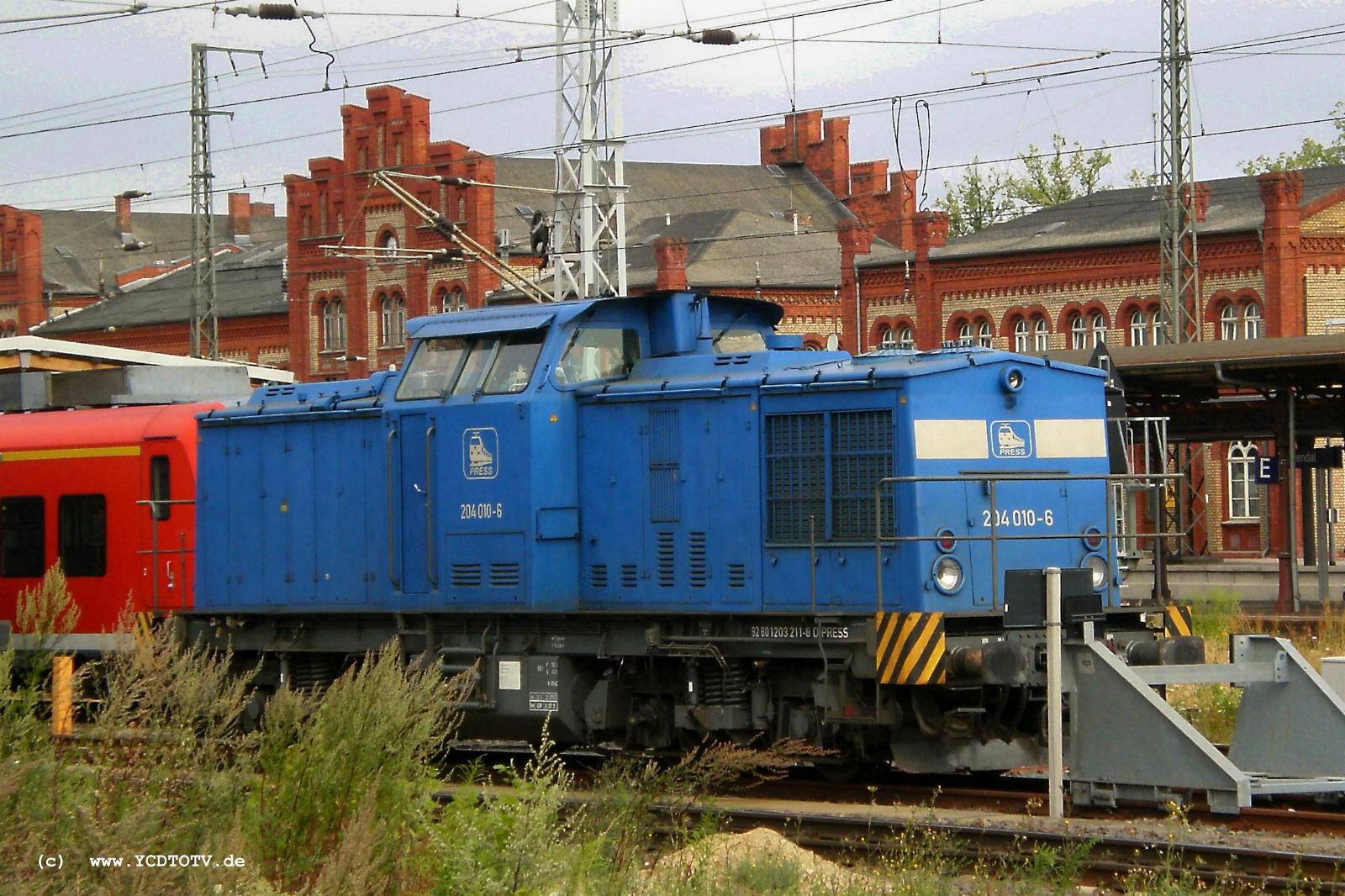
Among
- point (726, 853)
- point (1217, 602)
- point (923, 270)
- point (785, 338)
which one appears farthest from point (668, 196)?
point (726, 853)

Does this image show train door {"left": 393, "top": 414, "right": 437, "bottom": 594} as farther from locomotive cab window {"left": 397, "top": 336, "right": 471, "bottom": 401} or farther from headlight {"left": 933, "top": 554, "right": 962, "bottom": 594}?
headlight {"left": 933, "top": 554, "right": 962, "bottom": 594}

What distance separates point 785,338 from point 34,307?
6913 centimetres

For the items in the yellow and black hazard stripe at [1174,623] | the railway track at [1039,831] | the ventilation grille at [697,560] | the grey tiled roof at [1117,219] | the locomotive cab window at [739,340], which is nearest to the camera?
the railway track at [1039,831]

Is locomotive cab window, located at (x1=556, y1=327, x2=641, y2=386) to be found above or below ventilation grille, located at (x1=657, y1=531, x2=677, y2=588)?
above

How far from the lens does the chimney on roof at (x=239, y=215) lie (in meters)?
88.1

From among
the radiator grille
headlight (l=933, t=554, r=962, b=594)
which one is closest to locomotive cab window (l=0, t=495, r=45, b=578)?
the radiator grille

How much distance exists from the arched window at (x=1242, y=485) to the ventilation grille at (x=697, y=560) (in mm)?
38437

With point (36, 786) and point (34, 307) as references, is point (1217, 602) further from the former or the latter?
point (34, 307)

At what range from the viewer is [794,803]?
12.5 metres

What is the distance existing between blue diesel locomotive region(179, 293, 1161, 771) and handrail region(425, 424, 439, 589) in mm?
18

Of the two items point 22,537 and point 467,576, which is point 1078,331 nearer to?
point 22,537

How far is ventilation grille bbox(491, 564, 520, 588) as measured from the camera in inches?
531

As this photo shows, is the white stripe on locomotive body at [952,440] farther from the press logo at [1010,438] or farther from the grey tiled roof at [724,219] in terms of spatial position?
the grey tiled roof at [724,219]

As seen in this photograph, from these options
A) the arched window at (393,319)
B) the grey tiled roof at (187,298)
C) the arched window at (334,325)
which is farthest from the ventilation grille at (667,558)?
the grey tiled roof at (187,298)
